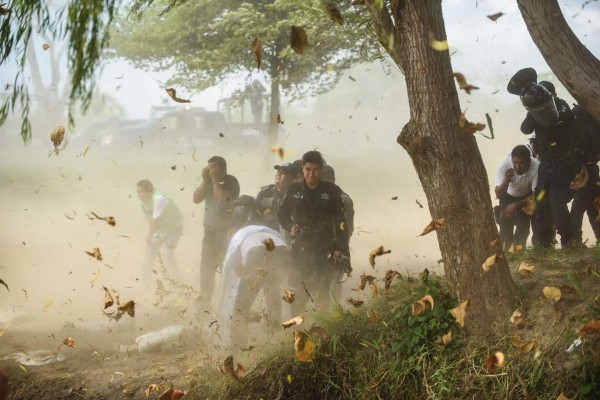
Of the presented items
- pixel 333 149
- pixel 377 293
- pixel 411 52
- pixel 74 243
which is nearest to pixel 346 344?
pixel 377 293

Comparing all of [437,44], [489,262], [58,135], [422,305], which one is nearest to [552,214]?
[489,262]

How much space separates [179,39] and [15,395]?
11.5 meters

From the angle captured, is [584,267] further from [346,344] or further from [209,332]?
[209,332]

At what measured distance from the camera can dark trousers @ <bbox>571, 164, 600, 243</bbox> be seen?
20.9 feet

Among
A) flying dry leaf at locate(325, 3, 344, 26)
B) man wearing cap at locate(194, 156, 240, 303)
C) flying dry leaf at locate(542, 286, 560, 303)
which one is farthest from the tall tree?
flying dry leaf at locate(542, 286, 560, 303)

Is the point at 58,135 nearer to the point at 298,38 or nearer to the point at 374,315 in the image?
the point at 298,38

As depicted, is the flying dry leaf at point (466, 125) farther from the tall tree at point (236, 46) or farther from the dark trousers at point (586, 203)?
the tall tree at point (236, 46)

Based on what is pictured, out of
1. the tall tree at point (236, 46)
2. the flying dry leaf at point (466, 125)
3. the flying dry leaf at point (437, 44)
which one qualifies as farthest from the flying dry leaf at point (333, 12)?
the tall tree at point (236, 46)

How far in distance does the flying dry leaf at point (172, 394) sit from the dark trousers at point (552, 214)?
13.4ft

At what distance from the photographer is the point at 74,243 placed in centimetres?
1388

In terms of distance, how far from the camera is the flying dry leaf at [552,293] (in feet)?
15.0

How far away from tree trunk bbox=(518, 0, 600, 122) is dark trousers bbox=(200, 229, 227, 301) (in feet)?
14.3

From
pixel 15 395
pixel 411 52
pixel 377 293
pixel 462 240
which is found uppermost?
pixel 411 52

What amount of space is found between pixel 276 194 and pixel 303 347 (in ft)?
8.65
